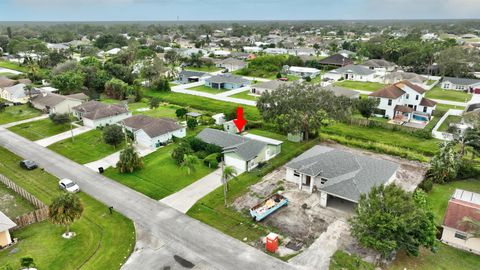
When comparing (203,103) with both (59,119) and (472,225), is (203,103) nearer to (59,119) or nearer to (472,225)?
(59,119)

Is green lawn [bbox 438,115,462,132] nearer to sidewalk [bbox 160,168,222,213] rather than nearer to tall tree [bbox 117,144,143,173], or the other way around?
sidewalk [bbox 160,168,222,213]

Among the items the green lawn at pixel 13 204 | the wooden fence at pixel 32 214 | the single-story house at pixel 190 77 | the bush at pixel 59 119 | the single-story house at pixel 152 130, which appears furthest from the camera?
the single-story house at pixel 190 77

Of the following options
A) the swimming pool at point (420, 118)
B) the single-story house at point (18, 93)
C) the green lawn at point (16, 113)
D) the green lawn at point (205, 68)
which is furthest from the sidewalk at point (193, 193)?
the green lawn at point (205, 68)

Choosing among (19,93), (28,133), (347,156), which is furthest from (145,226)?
(19,93)

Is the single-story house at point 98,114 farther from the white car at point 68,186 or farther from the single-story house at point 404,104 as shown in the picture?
the single-story house at point 404,104

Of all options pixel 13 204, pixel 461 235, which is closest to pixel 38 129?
pixel 13 204

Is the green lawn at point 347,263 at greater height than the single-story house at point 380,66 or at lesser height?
lesser

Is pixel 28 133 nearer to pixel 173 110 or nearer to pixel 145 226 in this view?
pixel 173 110

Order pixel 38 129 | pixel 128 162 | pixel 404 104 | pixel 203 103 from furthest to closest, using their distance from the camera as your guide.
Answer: pixel 203 103
pixel 404 104
pixel 38 129
pixel 128 162
